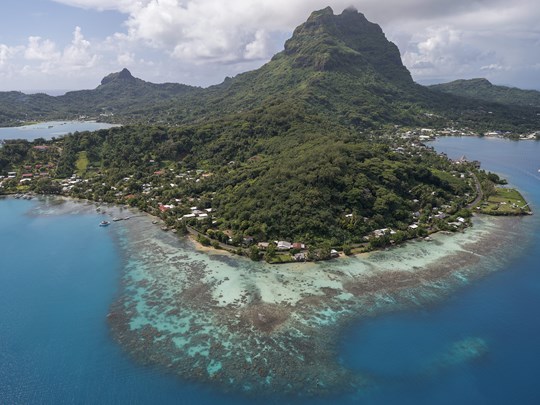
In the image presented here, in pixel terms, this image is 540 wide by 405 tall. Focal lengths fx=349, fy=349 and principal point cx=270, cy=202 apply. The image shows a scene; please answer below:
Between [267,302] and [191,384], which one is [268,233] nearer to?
[267,302]

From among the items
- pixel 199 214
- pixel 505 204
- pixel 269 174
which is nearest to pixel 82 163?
pixel 199 214

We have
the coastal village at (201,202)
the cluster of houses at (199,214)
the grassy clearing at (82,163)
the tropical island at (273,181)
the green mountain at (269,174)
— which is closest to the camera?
the coastal village at (201,202)

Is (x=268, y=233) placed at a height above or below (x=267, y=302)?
above

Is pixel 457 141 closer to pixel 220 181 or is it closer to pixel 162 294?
pixel 220 181

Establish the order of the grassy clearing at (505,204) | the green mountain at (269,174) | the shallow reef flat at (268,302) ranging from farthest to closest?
the grassy clearing at (505,204)
the green mountain at (269,174)
the shallow reef flat at (268,302)

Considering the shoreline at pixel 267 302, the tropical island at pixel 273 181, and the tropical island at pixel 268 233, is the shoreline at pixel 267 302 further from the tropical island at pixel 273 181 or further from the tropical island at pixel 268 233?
the tropical island at pixel 273 181

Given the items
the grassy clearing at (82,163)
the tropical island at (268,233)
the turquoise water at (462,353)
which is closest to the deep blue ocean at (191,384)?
the turquoise water at (462,353)

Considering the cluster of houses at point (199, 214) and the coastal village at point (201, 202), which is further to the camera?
the cluster of houses at point (199, 214)
